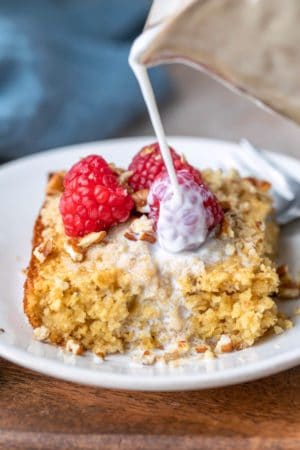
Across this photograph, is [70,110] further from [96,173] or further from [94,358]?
[94,358]

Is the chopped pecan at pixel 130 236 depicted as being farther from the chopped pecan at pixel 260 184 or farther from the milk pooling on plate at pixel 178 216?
the chopped pecan at pixel 260 184

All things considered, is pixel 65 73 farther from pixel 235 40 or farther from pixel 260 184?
pixel 235 40

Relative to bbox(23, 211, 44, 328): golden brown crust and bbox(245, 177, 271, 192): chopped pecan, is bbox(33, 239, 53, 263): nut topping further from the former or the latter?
bbox(245, 177, 271, 192): chopped pecan

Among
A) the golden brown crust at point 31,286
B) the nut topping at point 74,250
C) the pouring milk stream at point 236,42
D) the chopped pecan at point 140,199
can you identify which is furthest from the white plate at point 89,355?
the pouring milk stream at point 236,42

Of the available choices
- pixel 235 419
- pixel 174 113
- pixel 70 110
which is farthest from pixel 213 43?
pixel 174 113

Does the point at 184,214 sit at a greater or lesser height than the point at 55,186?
lesser

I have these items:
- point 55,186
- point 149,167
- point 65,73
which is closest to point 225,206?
point 149,167

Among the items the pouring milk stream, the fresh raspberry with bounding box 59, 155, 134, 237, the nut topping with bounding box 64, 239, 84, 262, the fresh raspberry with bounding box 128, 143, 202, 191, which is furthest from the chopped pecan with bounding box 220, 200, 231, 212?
the pouring milk stream
